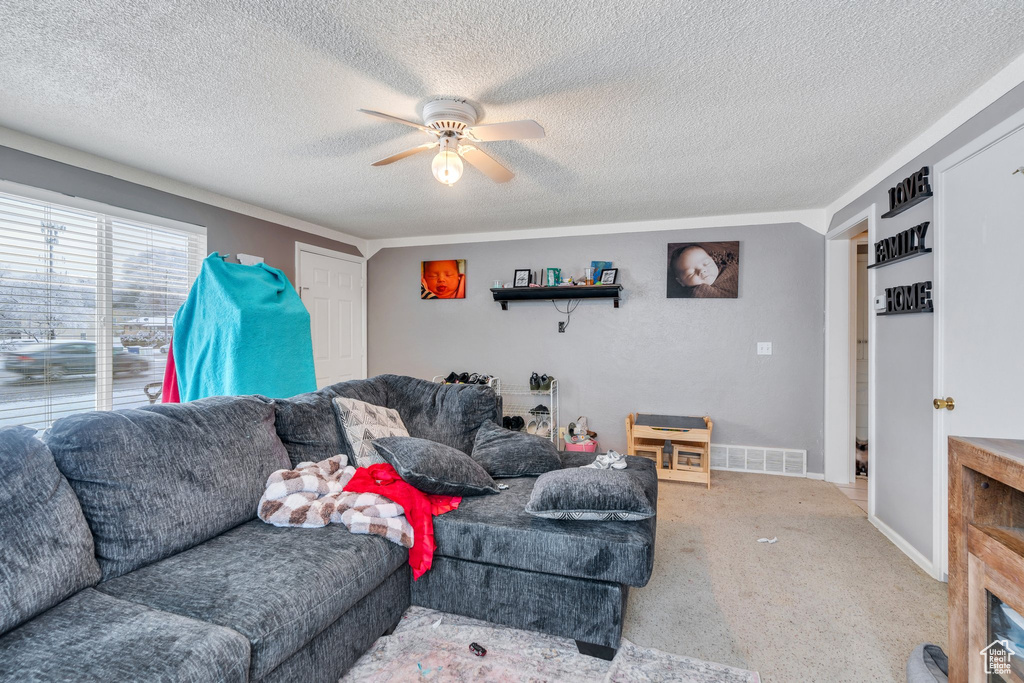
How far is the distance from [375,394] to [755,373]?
325 cm

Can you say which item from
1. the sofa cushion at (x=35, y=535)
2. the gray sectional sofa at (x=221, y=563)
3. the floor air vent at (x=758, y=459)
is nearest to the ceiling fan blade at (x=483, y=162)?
the gray sectional sofa at (x=221, y=563)

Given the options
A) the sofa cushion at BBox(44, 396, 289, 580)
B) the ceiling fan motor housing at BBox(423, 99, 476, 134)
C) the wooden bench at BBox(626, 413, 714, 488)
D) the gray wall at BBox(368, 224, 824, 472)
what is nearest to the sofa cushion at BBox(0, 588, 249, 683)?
the sofa cushion at BBox(44, 396, 289, 580)

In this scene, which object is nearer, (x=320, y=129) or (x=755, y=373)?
(x=320, y=129)

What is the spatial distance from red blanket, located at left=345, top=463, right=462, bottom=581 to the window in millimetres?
1933

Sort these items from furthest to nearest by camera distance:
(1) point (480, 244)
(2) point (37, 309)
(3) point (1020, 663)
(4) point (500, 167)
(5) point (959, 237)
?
(1) point (480, 244), (2) point (37, 309), (4) point (500, 167), (5) point (959, 237), (3) point (1020, 663)

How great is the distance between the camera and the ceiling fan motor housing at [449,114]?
1.96m

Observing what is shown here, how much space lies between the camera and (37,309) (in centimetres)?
238

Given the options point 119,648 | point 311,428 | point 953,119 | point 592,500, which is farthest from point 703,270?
point 119,648

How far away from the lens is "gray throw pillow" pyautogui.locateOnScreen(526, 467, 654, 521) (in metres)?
1.73

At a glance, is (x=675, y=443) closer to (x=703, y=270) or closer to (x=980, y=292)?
(x=703, y=270)

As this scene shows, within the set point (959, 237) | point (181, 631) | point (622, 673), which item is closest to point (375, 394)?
point (181, 631)

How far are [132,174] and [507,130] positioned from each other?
2.59 metres

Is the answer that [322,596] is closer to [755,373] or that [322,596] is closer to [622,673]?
[622,673]

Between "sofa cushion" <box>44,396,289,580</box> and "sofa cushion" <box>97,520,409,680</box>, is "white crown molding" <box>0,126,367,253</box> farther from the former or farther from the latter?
"sofa cushion" <box>97,520,409,680</box>
